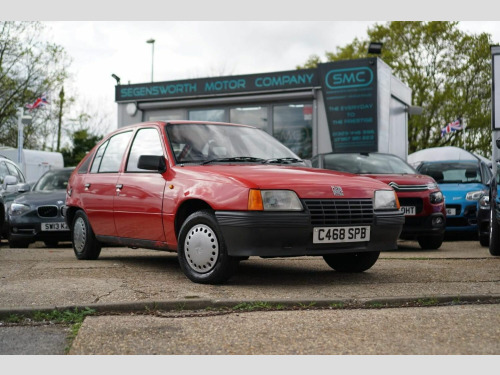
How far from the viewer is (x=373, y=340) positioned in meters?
3.83

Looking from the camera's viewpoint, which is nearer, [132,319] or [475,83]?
[132,319]

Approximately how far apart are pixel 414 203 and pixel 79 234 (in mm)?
4553

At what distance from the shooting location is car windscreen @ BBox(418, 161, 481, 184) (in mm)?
13312

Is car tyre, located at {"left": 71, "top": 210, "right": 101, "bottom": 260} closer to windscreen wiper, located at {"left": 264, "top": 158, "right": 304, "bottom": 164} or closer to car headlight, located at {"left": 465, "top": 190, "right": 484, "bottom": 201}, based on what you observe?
windscreen wiper, located at {"left": 264, "top": 158, "right": 304, "bottom": 164}

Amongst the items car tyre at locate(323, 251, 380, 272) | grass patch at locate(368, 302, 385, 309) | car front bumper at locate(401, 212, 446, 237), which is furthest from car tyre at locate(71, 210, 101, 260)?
car front bumper at locate(401, 212, 446, 237)

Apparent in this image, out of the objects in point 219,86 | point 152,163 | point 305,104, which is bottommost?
point 152,163

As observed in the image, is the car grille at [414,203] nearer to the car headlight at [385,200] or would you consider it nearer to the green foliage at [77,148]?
the car headlight at [385,200]

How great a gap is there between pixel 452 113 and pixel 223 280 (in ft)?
112

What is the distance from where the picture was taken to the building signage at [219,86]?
14.9 meters

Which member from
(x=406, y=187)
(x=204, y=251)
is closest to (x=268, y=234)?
(x=204, y=251)

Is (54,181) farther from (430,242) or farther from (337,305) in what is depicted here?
(337,305)

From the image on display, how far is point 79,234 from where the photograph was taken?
324 inches

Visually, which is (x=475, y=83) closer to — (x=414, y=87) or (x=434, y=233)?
(x=414, y=87)

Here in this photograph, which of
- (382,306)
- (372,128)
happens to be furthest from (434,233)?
(382,306)
